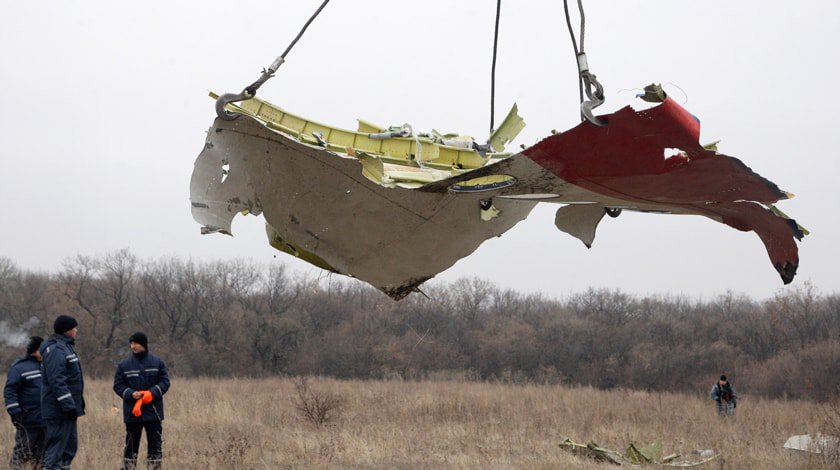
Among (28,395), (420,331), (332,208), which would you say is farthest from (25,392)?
(420,331)

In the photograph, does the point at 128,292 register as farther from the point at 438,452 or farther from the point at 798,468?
the point at 798,468

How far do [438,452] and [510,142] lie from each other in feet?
26.9

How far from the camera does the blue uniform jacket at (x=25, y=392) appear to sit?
7.33 meters

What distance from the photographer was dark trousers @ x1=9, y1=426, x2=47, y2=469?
7582mm

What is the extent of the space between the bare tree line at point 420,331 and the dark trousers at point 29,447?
23.1 metres

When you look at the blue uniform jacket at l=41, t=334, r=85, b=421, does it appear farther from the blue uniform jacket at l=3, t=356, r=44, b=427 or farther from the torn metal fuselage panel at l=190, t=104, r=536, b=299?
the torn metal fuselage panel at l=190, t=104, r=536, b=299

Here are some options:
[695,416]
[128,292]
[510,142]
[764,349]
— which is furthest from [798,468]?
[128,292]

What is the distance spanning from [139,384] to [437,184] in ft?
14.7

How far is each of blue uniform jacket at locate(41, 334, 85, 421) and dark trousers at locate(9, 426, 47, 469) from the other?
1190mm

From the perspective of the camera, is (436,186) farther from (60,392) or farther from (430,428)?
(430,428)

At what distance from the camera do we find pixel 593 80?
355 centimetres

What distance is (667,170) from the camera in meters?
3.57

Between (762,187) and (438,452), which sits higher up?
(762,187)

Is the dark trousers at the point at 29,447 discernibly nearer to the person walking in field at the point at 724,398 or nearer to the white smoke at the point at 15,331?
the person walking in field at the point at 724,398
